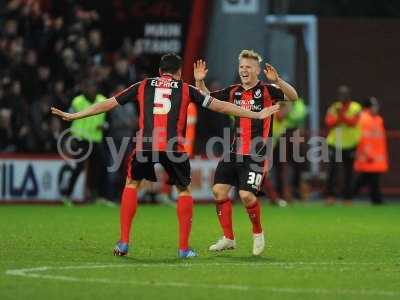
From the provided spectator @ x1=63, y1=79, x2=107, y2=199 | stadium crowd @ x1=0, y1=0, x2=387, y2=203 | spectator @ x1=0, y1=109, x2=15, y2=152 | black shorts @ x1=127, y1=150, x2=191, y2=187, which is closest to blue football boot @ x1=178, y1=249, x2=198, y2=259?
black shorts @ x1=127, y1=150, x2=191, y2=187

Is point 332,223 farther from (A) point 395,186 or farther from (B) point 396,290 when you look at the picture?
(A) point 395,186

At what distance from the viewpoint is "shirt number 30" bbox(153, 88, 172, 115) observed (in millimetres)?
12047

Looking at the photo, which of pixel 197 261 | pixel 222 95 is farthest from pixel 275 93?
pixel 197 261

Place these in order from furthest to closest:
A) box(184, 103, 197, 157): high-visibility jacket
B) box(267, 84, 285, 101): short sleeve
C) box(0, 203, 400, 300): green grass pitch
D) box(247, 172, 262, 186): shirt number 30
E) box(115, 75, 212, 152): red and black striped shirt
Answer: box(184, 103, 197, 157): high-visibility jacket → box(267, 84, 285, 101): short sleeve → box(247, 172, 262, 186): shirt number 30 → box(115, 75, 212, 152): red and black striped shirt → box(0, 203, 400, 300): green grass pitch

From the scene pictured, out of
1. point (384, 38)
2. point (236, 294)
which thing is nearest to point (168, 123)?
point (236, 294)

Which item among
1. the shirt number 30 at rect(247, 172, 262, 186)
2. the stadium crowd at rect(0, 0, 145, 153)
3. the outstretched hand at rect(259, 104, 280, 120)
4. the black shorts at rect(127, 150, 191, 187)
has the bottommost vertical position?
the shirt number 30 at rect(247, 172, 262, 186)

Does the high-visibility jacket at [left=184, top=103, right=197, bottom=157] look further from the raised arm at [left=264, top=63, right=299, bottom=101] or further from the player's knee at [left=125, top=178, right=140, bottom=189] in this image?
the player's knee at [left=125, top=178, right=140, bottom=189]

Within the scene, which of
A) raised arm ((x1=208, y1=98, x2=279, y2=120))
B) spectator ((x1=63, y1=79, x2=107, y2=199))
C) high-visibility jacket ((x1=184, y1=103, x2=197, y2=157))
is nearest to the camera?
raised arm ((x1=208, y1=98, x2=279, y2=120))

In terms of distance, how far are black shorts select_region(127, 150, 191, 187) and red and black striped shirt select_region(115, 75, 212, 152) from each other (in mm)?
90

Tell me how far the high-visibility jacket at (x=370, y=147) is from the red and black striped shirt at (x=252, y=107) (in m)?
11.0

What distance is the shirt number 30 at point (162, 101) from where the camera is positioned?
12.0 m

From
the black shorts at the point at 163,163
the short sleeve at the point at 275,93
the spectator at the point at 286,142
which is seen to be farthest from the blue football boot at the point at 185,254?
the spectator at the point at 286,142

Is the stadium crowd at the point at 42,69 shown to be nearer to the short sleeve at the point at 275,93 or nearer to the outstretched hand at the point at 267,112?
the short sleeve at the point at 275,93

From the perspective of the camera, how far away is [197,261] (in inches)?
457
